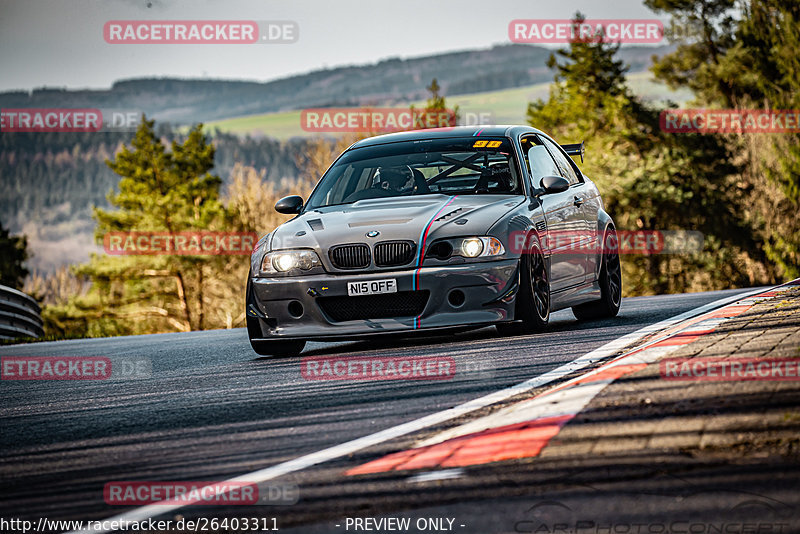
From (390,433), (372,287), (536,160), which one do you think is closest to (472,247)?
(372,287)

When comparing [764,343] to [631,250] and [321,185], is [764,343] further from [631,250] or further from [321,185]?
[631,250]

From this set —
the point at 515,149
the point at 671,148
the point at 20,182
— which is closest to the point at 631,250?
the point at 671,148

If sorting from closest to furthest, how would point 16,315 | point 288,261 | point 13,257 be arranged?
point 288,261 < point 16,315 < point 13,257

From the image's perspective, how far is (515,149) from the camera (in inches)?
384

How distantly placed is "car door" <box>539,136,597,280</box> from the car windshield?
92 cm

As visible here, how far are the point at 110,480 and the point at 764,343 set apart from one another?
11.7ft

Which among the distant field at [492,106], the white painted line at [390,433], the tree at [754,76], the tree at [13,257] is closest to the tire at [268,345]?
the white painted line at [390,433]

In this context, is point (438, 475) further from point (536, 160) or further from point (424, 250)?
point (536, 160)

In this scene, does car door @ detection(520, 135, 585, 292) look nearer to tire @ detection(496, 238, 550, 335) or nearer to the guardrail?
tire @ detection(496, 238, 550, 335)

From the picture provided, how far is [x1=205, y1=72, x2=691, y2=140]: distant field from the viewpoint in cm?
5675

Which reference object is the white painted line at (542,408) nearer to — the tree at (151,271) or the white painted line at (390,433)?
the white painted line at (390,433)

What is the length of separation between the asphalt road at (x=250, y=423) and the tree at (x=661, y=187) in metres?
42.5

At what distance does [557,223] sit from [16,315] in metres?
12.1

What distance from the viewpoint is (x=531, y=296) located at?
843 centimetres
